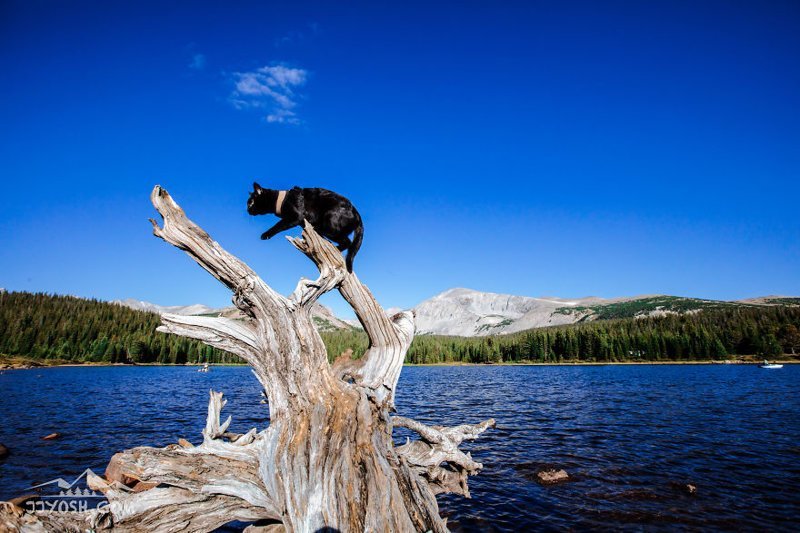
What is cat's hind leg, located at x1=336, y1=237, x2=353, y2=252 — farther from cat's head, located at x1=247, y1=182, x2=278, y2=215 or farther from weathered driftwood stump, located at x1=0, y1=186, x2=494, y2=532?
cat's head, located at x1=247, y1=182, x2=278, y2=215

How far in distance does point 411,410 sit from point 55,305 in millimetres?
157525

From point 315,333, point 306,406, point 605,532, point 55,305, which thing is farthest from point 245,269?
point 55,305

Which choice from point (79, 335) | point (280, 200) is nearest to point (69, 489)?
point (280, 200)

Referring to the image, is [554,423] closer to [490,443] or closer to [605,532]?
[490,443]

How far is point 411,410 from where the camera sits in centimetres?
2934

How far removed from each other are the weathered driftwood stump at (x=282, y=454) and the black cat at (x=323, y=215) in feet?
3.22

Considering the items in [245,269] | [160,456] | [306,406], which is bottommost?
[160,456]

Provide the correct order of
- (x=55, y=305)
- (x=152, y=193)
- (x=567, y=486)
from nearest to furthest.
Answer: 1. (x=152, y=193)
2. (x=567, y=486)
3. (x=55, y=305)
